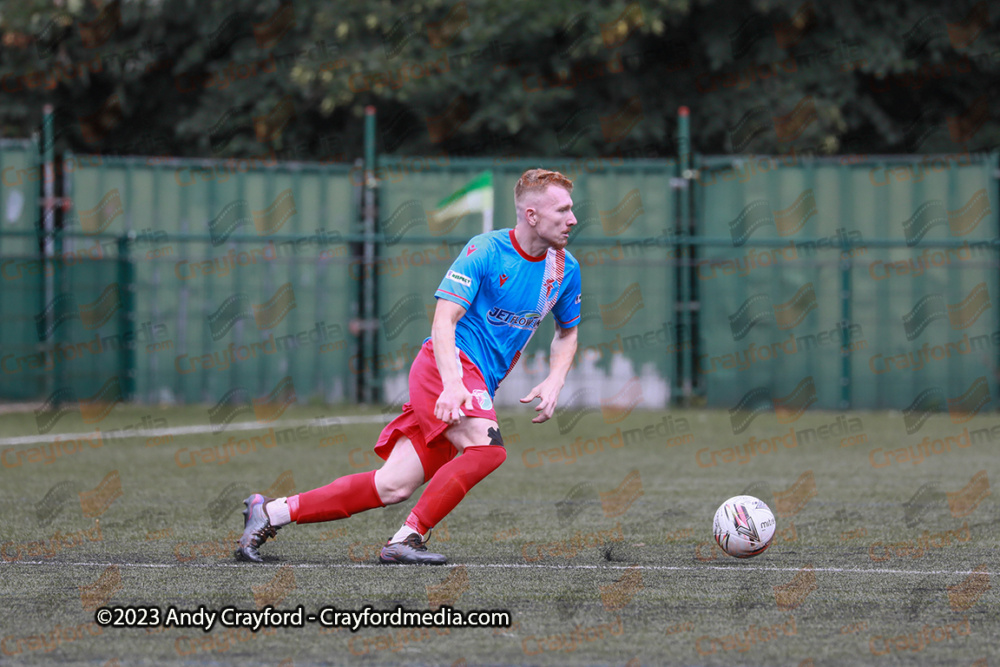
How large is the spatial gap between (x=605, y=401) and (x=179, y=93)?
867 cm

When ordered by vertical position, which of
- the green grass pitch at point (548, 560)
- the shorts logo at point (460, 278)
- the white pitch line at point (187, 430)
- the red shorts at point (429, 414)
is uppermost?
the shorts logo at point (460, 278)

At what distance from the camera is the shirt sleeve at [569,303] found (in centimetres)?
610

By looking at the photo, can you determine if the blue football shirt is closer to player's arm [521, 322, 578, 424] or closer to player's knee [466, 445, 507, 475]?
player's arm [521, 322, 578, 424]

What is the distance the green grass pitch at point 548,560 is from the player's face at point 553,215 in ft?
4.76

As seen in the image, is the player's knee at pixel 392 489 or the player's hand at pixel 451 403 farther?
the player's knee at pixel 392 489

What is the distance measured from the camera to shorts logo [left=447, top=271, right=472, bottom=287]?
18.6 ft

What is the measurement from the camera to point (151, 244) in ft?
57.8

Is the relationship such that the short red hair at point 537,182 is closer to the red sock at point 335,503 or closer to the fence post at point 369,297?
the red sock at point 335,503

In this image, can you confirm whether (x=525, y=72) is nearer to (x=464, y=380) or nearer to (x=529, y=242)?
(x=529, y=242)

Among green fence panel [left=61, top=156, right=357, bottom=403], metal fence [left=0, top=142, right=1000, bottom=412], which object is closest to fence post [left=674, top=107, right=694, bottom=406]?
metal fence [left=0, top=142, right=1000, bottom=412]

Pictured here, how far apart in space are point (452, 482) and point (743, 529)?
137 centimetres

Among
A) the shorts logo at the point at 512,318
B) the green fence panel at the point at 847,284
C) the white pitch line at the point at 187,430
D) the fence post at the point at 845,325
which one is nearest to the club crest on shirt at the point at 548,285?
the shorts logo at the point at 512,318

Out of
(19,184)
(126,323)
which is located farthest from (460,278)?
(19,184)

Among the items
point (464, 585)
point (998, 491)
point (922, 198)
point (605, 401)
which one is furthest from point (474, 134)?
point (464, 585)
